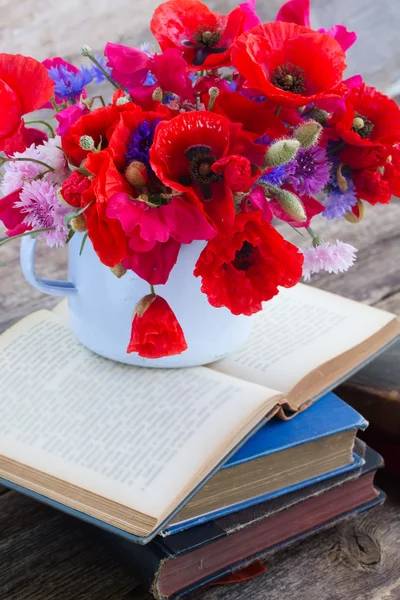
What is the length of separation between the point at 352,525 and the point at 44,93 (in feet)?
1.52

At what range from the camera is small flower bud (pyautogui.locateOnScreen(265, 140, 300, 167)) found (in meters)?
0.53

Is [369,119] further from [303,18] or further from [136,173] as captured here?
[136,173]

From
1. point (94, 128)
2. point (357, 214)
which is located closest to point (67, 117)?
point (94, 128)

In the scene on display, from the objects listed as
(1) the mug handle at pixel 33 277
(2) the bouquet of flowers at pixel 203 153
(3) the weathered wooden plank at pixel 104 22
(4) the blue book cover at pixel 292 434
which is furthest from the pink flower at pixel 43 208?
(3) the weathered wooden plank at pixel 104 22

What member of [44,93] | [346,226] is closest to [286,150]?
[44,93]

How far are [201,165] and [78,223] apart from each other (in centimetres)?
10

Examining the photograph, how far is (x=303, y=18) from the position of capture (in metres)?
0.64

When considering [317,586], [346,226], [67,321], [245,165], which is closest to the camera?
[245,165]

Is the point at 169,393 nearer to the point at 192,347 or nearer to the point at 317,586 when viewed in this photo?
the point at 192,347

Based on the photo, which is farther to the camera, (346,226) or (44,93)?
(346,226)

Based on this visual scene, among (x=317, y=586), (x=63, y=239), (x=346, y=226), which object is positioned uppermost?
(x=63, y=239)

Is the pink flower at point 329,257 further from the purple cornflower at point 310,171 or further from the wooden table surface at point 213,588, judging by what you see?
the wooden table surface at point 213,588

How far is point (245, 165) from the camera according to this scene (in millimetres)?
530

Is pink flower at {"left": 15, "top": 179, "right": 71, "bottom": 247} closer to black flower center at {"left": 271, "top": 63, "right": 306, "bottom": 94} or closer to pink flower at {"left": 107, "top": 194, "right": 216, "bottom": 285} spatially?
pink flower at {"left": 107, "top": 194, "right": 216, "bottom": 285}
